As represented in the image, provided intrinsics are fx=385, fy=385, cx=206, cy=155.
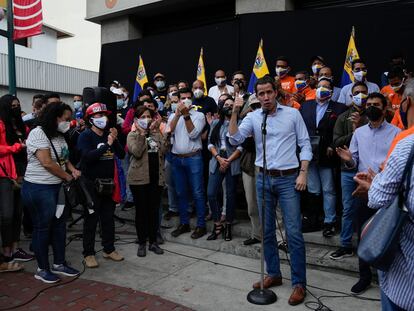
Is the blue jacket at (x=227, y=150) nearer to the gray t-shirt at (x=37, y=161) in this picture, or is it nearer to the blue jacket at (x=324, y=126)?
the blue jacket at (x=324, y=126)

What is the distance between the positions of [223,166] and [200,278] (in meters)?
1.61

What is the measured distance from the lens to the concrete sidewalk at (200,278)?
3867 millimetres

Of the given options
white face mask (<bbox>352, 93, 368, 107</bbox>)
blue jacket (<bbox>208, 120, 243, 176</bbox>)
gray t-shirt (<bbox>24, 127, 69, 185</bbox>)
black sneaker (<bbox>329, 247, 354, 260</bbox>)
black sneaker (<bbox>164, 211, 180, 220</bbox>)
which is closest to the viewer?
gray t-shirt (<bbox>24, 127, 69, 185</bbox>)

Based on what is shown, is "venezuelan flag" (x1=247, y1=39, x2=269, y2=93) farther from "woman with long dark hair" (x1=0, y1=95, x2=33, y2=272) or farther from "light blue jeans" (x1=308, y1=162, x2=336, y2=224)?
"woman with long dark hair" (x1=0, y1=95, x2=33, y2=272)

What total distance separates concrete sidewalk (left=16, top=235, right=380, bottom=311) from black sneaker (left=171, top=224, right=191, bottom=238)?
0.95 ft

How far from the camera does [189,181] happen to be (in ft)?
19.2

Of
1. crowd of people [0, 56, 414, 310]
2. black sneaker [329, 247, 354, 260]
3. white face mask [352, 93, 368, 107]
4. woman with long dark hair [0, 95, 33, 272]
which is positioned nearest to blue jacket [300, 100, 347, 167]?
crowd of people [0, 56, 414, 310]

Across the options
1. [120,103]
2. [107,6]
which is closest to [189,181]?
[120,103]

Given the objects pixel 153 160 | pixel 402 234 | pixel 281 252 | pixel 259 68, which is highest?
pixel 259 68

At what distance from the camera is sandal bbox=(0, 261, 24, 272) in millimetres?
4707

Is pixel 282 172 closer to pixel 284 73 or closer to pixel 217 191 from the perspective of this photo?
pixel 217 191

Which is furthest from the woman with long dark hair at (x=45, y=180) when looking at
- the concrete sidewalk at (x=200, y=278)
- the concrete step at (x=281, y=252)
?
the concrete step at (x=281, y=252)

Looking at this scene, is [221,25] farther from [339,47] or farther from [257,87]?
[257,87]

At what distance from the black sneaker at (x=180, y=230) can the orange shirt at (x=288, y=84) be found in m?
2.80
